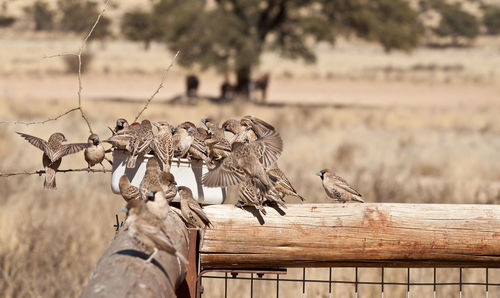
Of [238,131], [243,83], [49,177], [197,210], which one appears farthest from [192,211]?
[243,83]

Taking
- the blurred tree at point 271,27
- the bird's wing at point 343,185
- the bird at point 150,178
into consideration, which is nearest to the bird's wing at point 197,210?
the bird at point 150,178

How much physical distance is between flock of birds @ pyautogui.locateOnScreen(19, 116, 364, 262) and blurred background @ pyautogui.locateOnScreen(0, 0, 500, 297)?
98 cm

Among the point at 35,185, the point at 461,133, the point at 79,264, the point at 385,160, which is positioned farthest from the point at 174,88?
the point at 79,264

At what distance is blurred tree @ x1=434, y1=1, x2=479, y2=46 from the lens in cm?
8262

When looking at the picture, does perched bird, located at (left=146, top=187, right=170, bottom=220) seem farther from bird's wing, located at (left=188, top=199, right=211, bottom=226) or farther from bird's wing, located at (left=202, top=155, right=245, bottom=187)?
bird's wing, located at (left=202, top=155, right=245, bottom=187)

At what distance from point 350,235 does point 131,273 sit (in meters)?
1.66

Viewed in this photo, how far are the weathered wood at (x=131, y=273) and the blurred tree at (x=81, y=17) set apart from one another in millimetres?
36510

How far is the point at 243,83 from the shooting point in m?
31.9

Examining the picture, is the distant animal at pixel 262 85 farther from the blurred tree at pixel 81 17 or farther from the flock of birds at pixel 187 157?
the flock of birds at pixel 187 157

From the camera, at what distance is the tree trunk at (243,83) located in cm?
3123

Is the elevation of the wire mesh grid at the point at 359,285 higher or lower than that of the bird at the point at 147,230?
lower

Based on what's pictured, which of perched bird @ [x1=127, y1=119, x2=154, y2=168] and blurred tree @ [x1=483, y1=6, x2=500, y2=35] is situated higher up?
blurred tree @ [x1=483, y1=6, x2=500, y2=35]

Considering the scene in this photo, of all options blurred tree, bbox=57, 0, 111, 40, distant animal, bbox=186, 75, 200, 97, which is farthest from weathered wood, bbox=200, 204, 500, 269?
blurred tree, bbox=57, 0, 111, 40

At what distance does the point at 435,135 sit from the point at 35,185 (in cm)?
1184
